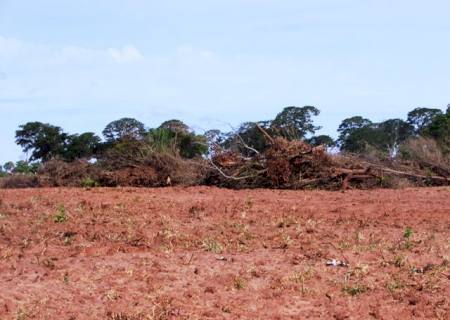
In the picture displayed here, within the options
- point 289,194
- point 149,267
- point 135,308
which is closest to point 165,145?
point 289,194

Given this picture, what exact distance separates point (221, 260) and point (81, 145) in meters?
15.4

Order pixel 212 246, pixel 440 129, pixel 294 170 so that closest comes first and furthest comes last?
1. pixel 212 246
2. pixel 294 170
3. pixel 440 129

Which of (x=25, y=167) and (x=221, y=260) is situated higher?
(x=25, y=167)

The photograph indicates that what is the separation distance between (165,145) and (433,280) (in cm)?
973

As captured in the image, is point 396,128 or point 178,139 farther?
point 396,128

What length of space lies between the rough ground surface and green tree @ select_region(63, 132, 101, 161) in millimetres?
11296

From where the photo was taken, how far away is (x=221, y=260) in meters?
6.62

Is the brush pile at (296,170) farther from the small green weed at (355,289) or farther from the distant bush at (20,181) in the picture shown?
the small green weed at (355,289)

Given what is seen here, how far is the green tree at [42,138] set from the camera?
21375 mm

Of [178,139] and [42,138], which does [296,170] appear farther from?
[42,138]

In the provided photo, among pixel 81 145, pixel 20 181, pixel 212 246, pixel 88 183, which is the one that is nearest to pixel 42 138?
pixel 81 145

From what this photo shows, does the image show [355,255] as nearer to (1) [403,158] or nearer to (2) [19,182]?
(1) [403,158]

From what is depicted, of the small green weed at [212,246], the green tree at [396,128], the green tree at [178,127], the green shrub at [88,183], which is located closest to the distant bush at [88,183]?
the green shrub at [88,183]

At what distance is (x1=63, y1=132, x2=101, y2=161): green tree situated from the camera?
21.2m
